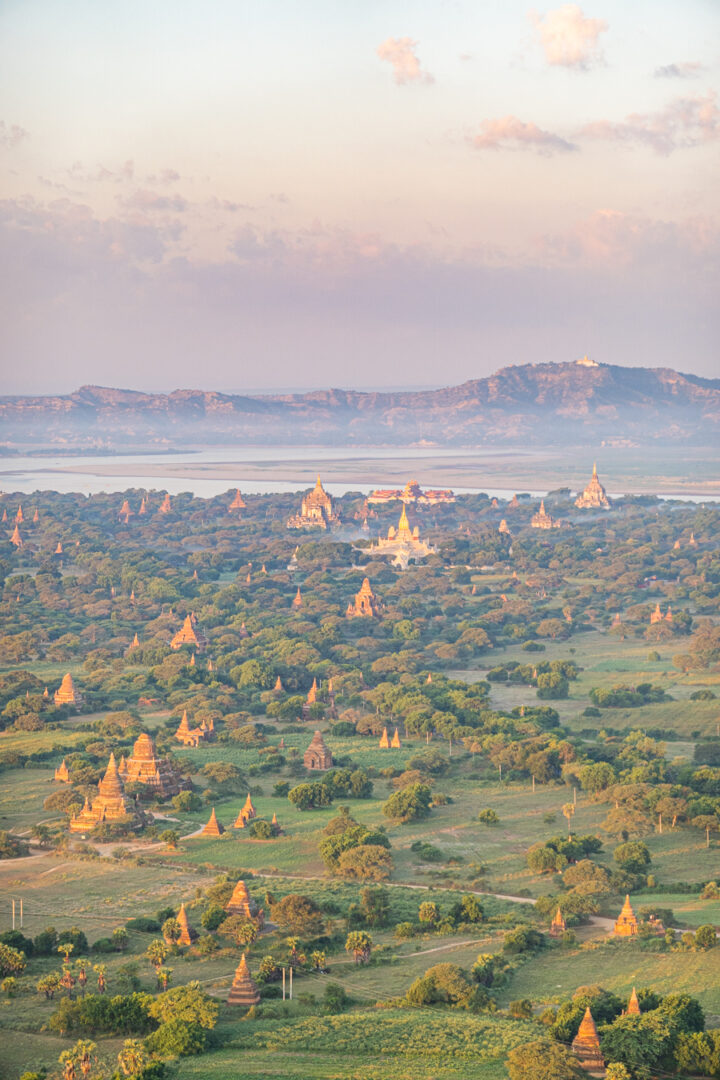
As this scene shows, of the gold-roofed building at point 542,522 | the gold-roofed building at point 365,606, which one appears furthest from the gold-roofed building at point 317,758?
the gold-roofed building at point 542,522

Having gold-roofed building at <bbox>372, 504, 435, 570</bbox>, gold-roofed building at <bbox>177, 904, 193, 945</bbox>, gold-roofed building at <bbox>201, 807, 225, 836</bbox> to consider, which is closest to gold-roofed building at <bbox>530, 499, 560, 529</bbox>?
gold-roofed building at <bbox>372, 504, 435, 570</bbox>

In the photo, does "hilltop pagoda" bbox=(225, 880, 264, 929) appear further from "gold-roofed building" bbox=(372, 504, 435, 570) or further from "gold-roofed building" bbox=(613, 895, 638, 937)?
"gold-roofed building" bbox=(372, 504, 435, 570)

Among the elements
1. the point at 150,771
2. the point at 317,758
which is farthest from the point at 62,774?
Answer: the point at 317,758

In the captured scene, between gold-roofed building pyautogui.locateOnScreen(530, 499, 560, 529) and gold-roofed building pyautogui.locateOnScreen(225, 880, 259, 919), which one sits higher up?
gold-roofed building pyautogui.locateOnScreen(530, 499, 560, 529)

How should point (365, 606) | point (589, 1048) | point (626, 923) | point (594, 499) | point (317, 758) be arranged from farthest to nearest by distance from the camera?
point (594, 499) < point (365, 606) < point (317, 758) < point (626, 923) < point (589, 1048)

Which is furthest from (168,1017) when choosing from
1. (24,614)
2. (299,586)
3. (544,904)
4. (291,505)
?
(291,505)

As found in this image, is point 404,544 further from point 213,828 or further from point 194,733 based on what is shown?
point 213,828

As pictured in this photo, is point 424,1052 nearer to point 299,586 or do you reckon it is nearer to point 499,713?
point 499,713
